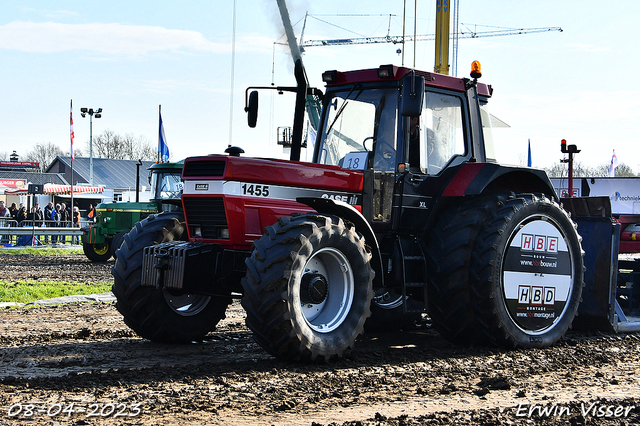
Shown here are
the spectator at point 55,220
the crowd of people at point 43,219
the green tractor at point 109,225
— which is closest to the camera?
the green tractor at point 109,225

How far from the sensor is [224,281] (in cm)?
637

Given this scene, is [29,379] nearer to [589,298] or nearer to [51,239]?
[589,298]

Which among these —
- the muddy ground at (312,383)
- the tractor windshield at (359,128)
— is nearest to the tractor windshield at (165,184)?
the muddy ground at (312,383)

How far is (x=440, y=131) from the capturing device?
7285mm

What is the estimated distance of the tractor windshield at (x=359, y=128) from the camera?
22.9 feet

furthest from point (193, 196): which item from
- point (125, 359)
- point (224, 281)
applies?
point (125, 359)

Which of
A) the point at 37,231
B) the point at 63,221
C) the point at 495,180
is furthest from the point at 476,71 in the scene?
the point at 63,221

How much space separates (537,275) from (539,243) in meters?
0.33

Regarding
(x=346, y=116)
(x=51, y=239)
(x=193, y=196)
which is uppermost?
(x=346, y=116)

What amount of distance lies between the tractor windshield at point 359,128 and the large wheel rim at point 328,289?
1301 mm

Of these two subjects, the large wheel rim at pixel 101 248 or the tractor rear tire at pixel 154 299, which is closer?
the tractor rear tire at pixel 154 299

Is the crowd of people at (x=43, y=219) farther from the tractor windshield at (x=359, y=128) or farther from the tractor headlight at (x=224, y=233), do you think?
the tractor headlight at (x=224, y=233)

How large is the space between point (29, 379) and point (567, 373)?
4.26m

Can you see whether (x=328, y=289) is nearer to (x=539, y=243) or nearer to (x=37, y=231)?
(x=539, y=243)
